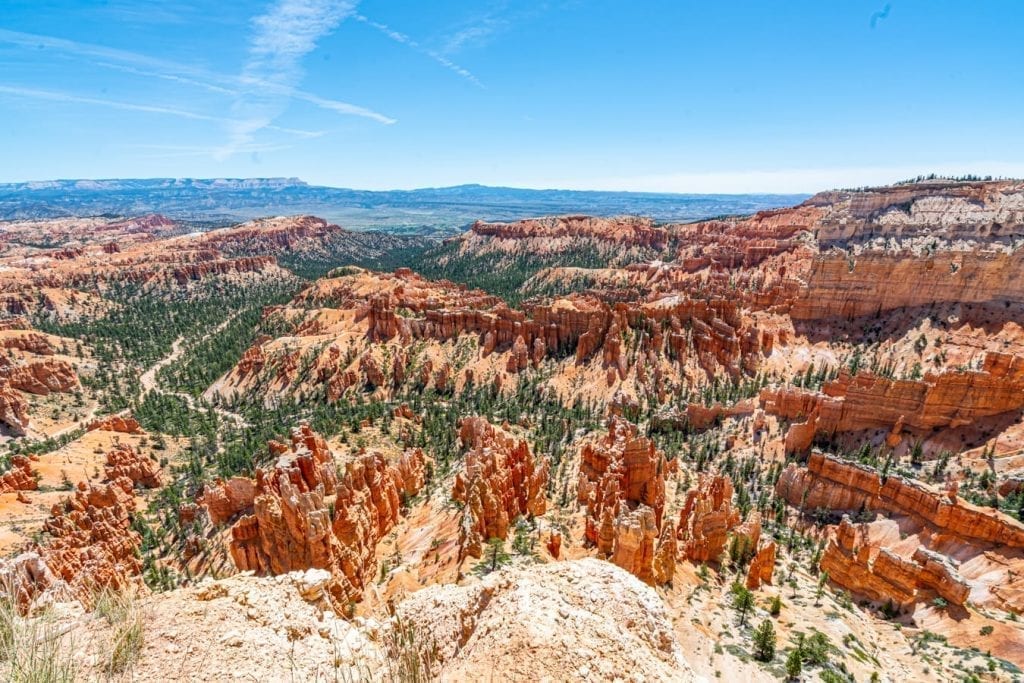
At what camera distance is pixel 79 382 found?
80562 mm

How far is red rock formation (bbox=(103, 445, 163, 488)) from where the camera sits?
4309 centimetres

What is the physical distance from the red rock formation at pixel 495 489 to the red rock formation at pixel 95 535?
1698 cm

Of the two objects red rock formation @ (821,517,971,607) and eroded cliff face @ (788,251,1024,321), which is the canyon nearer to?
red rock formation @ (821,517,971,607)

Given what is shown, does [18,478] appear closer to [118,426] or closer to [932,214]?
[118,426]

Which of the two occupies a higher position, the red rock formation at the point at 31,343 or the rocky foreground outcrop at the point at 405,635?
the rocky foreground outcrop at the point at 405,635

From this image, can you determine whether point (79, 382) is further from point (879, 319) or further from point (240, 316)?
point (879, 319)

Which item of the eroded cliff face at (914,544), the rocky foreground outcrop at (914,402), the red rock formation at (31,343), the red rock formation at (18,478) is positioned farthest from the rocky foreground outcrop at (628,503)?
the red rock formation at (31,343)

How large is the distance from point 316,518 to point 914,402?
158ft

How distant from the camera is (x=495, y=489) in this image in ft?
96.9

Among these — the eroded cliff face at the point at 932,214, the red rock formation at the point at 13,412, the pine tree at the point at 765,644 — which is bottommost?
the red rock formation at the point at 13,412

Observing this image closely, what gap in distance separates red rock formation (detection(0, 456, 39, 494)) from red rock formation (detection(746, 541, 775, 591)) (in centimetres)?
5279

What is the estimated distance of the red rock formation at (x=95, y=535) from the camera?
86.7 ft

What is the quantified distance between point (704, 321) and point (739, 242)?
70.9 metres

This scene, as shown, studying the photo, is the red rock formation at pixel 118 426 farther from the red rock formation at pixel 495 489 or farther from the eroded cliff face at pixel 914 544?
the eroded cliff face at pixel 914 544
